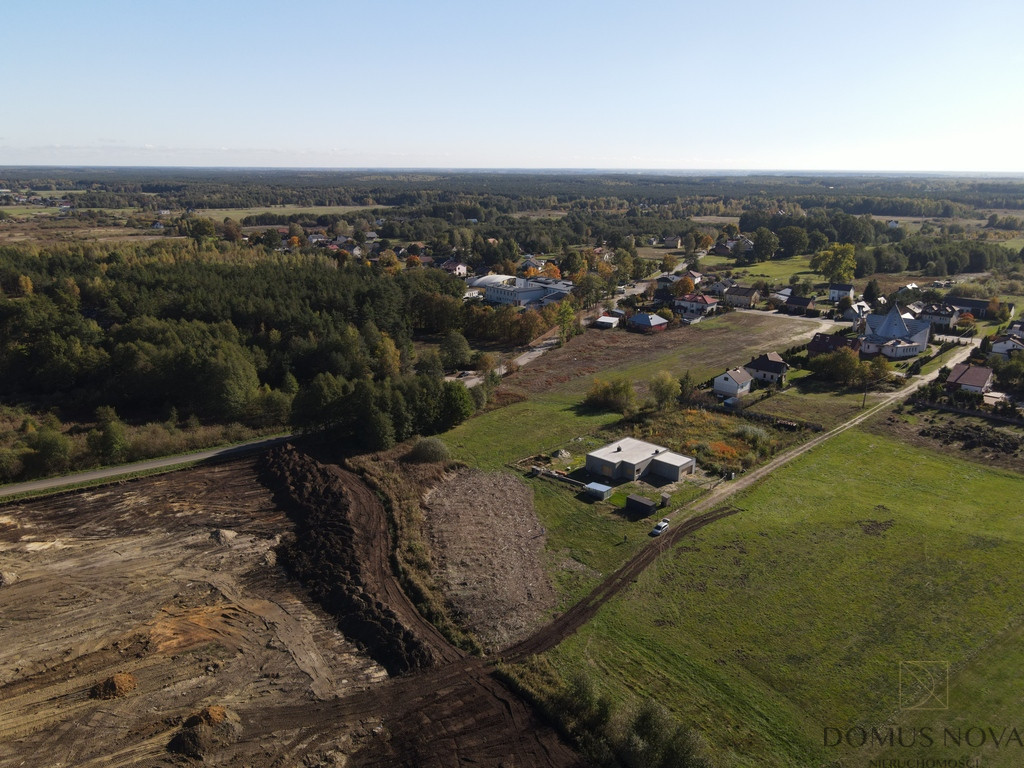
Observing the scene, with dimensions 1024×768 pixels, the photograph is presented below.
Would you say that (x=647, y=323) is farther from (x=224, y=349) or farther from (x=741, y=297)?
(x=224, y=349)

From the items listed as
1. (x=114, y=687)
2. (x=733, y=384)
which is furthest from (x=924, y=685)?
(x=733, y=384)

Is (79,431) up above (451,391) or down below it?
below

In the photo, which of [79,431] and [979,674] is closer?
[979,674]

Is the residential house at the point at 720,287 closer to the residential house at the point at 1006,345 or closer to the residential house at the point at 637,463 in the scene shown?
the residential house at the point at 1006,345

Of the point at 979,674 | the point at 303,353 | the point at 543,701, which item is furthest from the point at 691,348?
the point at 543,701

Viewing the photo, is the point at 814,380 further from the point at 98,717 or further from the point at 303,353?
the point at 98,717

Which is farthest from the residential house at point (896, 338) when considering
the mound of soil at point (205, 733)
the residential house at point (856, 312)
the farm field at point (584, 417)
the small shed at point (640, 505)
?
the mound of soil at point (205, 733)

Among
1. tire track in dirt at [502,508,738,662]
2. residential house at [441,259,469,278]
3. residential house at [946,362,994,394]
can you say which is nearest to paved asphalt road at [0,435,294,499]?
tire track in dirt at [502,508,738,662]
